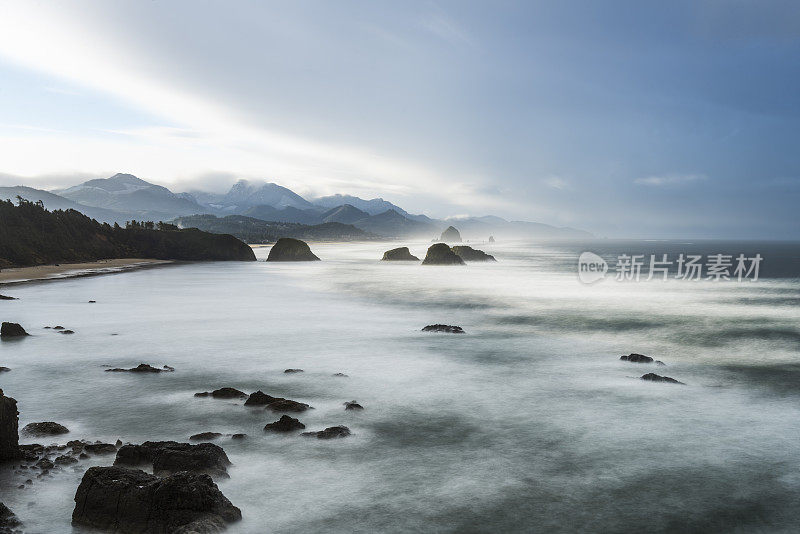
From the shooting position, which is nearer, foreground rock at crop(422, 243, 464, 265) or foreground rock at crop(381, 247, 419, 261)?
foreground rock at crop(422, 243, 464, 265)

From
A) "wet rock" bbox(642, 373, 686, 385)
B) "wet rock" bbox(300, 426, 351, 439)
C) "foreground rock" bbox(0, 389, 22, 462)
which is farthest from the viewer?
"wet rock" bbox(642, 373, 686, 385)

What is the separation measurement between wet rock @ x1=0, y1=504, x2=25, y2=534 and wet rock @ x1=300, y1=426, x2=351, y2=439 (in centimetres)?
568

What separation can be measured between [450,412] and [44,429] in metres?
10.1

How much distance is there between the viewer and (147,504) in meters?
7.99

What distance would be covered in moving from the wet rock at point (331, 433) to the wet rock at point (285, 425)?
1.04ft

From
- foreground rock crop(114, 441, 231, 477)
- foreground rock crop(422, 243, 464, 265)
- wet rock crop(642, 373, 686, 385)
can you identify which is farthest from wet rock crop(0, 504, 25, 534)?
foreground rock crop(422, 243, 464, 265)

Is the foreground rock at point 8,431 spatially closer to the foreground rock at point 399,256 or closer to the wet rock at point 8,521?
the wet rock at point 8,521

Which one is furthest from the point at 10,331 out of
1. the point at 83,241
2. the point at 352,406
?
the point at 83,241

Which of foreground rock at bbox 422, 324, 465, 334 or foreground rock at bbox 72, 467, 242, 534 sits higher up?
foreground rock at bbox 72, 467, 242, 534

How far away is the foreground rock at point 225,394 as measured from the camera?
15453 mm

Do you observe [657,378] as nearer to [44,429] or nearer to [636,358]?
[636,358]

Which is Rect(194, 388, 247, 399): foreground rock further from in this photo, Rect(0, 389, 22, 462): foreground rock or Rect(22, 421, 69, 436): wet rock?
Rect(0, 389, 22, 462): foreground rock

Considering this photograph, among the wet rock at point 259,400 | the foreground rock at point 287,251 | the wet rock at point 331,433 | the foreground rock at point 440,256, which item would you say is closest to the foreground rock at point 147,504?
the wet rock at point 331,433

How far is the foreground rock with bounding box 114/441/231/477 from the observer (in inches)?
387
